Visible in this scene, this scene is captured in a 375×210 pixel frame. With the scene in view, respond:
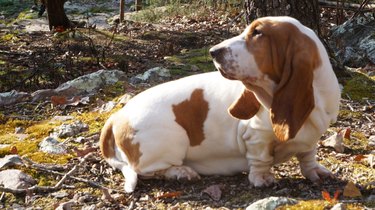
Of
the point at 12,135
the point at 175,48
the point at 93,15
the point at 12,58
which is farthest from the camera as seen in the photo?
the point at 93,15

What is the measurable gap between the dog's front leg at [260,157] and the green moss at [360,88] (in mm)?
2183

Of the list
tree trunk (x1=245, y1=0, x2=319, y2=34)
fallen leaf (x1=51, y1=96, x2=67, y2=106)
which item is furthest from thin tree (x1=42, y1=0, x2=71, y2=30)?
tree trunk (x1=245, y1=0, x2=319, y2=34)

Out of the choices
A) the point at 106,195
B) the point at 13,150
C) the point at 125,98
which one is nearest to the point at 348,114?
the point at 125,98

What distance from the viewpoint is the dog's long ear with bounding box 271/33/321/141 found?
292cm

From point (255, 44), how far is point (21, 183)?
1728 millimetres

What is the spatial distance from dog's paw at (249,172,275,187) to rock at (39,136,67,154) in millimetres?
1512

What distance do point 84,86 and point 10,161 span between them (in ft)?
6.89

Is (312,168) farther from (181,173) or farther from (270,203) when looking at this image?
(181,173)

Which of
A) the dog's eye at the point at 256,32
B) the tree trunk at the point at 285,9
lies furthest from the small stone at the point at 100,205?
the tree trunk at the point at 285,9

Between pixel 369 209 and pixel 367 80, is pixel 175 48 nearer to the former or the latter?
pixel 367 80

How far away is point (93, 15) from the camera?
15984mm

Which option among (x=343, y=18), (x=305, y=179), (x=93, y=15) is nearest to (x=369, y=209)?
(x=305, y=179)

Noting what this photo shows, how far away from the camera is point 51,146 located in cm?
430

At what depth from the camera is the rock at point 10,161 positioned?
3.89 meters
